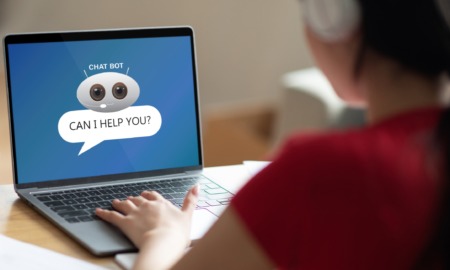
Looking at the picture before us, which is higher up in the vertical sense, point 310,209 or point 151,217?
point 310,209

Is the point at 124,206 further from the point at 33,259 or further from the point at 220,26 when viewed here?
the point at 220,26

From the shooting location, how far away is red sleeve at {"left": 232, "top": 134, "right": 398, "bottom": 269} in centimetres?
83

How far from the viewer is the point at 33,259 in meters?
1.15

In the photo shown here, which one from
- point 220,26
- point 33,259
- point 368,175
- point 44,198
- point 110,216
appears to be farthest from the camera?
point 220,26

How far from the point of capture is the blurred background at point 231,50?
11.0 ft

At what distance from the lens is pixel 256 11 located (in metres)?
3.83

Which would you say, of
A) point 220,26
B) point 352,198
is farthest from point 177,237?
point 220,26

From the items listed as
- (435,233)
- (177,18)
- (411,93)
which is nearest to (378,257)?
(435,233)

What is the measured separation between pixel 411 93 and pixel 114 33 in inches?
27.4

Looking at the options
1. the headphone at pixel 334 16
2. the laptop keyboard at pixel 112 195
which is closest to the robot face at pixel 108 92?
the laptop keyboard at pixel 112 195

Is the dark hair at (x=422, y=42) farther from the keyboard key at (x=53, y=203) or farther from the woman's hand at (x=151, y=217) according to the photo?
the keyboard key at (x=53, y=203)

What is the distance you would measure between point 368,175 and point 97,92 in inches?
28.0

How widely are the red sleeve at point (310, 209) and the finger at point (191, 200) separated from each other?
1.27ft

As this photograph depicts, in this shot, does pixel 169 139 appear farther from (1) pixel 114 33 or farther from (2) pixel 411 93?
(2) pixel 411 93
